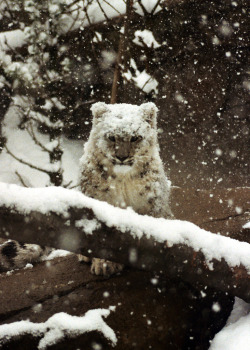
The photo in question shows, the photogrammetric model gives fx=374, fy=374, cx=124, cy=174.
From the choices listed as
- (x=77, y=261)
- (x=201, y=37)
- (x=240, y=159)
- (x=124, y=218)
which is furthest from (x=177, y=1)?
(x=124, y=218)

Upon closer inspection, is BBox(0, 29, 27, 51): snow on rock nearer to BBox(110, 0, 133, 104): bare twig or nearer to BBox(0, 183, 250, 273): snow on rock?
BBox(110, 0, 133, 104): bare twig

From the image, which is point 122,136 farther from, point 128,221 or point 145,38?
point 145,38

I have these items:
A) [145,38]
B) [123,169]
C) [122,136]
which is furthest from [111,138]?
[145,38]

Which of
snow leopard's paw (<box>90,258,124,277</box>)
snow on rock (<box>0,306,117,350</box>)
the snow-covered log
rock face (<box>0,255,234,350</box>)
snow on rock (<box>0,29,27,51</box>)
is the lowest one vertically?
snow on rock (<box>0,306,117,350</box>)

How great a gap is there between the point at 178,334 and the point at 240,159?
4.39 meters

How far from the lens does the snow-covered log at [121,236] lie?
1.48 m

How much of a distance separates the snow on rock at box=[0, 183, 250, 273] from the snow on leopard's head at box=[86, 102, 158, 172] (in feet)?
2.17

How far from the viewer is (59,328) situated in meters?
1.88

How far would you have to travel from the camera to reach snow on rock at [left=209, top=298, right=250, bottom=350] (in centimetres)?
202

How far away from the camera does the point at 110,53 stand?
601 centimetres

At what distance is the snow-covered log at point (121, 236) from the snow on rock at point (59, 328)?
421 millimetres

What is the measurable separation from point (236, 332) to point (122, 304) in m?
0.68

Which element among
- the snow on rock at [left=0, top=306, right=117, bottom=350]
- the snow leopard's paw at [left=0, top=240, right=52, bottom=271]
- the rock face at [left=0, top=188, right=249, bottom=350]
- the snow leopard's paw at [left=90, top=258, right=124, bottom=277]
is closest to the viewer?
the snow on rock at [left=0, top=306, right=117, bottom=350]

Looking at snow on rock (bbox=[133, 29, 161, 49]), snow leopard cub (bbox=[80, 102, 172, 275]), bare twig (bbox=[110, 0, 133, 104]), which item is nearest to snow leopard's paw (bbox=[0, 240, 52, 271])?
snow leopard cub (bbox=[80, 102, 172, 275])
